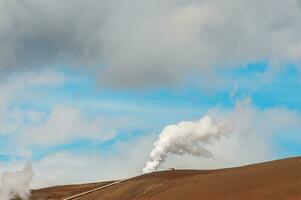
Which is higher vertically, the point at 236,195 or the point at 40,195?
the point at 40,195

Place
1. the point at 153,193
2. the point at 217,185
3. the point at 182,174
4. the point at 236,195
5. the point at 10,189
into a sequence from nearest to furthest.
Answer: the point at 236,195, the point at 217,185, the point at 153,193, the point at 182,174, the point at 10,189

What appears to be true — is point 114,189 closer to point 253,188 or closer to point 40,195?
point 253,188

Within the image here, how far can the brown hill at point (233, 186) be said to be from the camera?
45.1 meters

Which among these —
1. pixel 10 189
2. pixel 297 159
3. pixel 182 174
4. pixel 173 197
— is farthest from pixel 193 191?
pixel 10 189

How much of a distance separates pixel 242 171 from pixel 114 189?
21.0 m

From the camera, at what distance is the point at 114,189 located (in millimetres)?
72188

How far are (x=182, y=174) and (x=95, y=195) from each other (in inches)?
446

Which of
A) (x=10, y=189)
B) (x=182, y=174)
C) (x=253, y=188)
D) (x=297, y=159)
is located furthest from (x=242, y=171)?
(x=10, y=189)

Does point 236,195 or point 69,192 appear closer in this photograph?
point 236,195

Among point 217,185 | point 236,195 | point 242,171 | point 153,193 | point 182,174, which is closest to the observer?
point 236,195

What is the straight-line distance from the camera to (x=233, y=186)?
49.2 m

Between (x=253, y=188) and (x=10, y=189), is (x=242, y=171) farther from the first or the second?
(x=10, y=189)

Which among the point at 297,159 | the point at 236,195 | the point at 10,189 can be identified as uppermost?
the point at 10,189

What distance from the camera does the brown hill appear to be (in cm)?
4509
